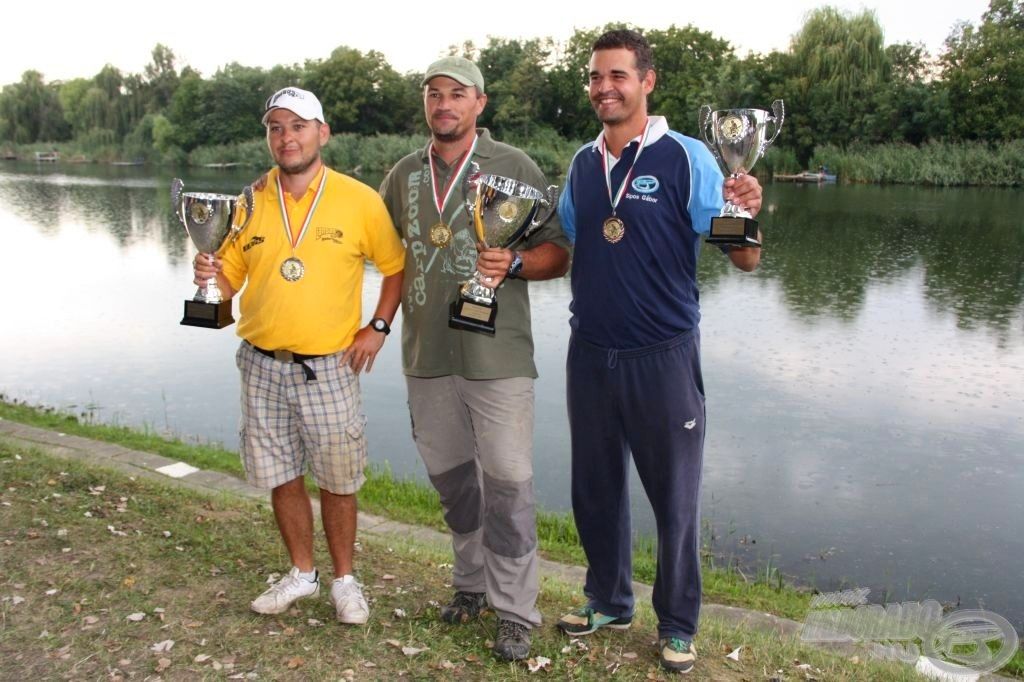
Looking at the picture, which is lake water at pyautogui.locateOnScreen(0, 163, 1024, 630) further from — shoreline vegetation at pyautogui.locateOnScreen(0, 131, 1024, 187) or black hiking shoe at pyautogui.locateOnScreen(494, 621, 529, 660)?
shoreline vegetation at pyautogui.locateOnScreen(0, 131, 1024, 187)

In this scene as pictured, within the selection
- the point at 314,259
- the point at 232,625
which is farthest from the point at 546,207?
the point at 232,625

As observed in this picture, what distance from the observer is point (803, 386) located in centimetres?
1054

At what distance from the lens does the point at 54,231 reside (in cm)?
2430

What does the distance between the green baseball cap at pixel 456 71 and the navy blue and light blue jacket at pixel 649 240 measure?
0.58 m

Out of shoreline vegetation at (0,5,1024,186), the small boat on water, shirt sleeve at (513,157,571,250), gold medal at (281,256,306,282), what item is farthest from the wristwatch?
the small boat on water

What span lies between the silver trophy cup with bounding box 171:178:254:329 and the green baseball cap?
0.85 metres

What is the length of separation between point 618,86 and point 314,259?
1.31 meters

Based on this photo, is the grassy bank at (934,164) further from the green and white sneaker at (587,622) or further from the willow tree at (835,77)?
the green and white sneaker at (587,622)

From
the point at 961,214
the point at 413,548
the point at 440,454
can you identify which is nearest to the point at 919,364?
the point at 413,548

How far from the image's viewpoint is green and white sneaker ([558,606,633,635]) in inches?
148

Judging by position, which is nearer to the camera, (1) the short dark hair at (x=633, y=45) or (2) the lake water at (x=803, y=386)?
(1) the short dark hair at (x=633, y=45)

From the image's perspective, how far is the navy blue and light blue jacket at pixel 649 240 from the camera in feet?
10.9

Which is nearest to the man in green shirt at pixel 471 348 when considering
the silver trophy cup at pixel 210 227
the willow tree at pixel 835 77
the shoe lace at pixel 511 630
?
the shoe lace at pixel 511 630

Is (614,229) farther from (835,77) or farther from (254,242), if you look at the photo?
(835,77)
